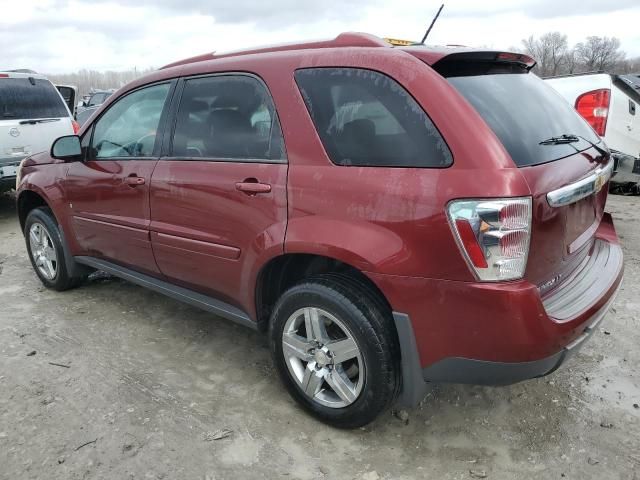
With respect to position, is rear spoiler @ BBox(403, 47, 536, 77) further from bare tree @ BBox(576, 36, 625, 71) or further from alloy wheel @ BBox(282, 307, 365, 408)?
bare tree @ BBox(576, 36, 625, 71)

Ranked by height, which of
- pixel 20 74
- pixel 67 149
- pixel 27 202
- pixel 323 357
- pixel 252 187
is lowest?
pixel 323 357

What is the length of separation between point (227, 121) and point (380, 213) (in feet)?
3.76

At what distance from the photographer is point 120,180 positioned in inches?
133

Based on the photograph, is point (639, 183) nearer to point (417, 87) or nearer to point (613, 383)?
point (613, 383)

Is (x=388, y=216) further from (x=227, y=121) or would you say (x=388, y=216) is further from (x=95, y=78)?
(x=95, y=78)

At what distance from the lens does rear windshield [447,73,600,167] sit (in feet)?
6.90

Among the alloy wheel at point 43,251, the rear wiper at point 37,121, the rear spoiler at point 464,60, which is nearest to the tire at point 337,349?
the rear spoiler at point 464,60

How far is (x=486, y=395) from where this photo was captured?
110 inches

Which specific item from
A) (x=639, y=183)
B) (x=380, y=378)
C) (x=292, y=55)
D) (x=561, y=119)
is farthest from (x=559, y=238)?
(x=639, y=183)

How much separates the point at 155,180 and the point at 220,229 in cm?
65

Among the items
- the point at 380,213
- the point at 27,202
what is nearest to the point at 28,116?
the point at 27,202

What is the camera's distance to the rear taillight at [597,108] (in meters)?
5.15

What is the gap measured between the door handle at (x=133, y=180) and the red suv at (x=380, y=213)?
0.03 metres

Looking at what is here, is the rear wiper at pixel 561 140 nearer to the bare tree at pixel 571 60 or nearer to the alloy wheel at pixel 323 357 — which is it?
the alloy wheel at pixel 323 357
